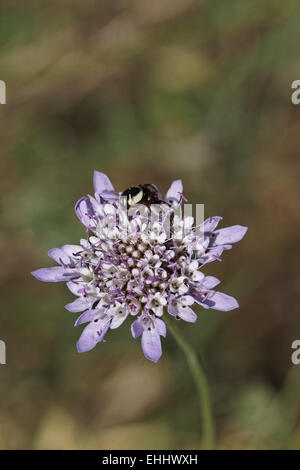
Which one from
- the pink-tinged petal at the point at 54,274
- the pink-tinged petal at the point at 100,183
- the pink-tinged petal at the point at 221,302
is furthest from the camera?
the pink-tinged petal at the point at 100,183

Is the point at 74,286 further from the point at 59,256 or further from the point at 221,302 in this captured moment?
the point at 221,302

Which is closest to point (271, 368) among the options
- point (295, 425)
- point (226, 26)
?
point (295, 425)

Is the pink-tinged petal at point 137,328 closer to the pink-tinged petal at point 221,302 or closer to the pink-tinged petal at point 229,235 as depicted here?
the pink-tinged petal at point 221,302

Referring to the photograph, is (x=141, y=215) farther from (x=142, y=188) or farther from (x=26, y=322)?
(x=26, y=322)

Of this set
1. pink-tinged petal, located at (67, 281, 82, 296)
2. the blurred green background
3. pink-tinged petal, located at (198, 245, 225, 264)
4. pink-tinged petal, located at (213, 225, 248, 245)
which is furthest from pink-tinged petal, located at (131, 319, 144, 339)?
the blurred green background

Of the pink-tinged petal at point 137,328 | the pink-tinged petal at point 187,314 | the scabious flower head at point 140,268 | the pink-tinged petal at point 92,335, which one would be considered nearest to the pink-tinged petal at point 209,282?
the scabious flower head at point 140,268
